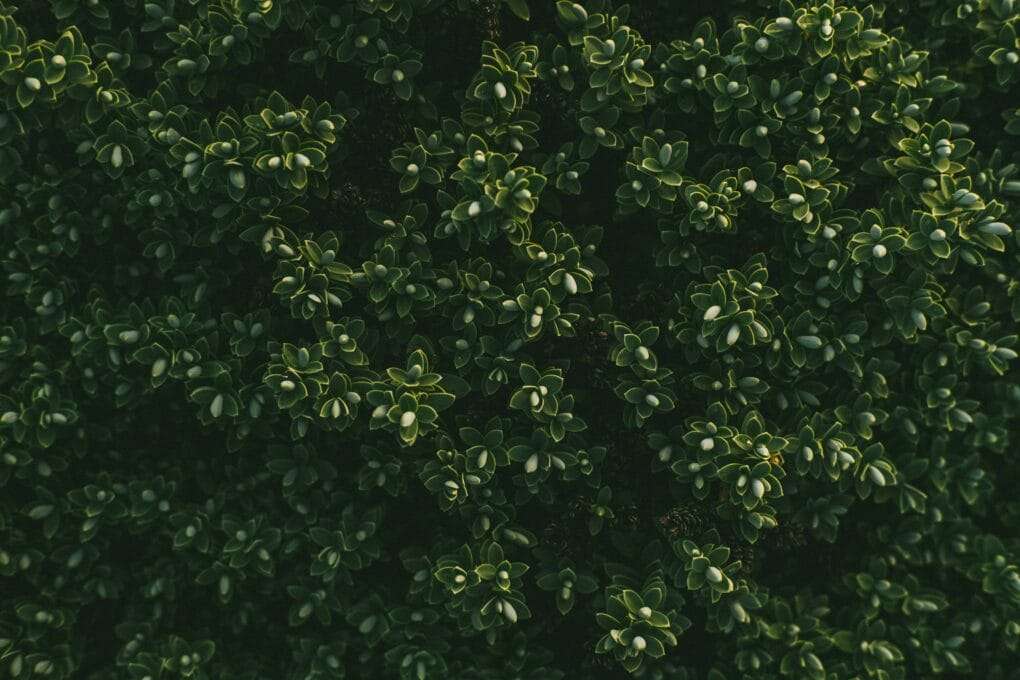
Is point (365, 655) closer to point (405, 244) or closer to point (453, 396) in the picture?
point (453, 396)

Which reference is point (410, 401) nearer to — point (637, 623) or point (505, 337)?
point (505, 337)

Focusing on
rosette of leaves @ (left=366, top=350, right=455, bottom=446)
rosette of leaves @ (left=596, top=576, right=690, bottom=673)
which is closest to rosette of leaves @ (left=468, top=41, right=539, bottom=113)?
rosette of leaves @ (left=366, top=350, right=455, bottom=446)

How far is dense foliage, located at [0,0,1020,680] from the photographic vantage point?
3.58m

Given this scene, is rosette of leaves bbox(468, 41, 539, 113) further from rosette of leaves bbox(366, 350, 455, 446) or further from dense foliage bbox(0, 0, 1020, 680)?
rosette of leaves bbox(366, 350, 455, 446)

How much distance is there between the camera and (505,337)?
3.71 metres

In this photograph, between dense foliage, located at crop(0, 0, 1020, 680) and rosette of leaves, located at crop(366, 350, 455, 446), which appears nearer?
rosette of leaves, located at crop(366, 350, 455, 446)

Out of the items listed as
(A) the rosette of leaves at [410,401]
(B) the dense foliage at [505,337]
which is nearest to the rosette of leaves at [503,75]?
(B) the dense foliage at [505,337]

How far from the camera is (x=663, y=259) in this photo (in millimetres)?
3812

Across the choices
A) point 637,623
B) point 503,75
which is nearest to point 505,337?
point 503,75

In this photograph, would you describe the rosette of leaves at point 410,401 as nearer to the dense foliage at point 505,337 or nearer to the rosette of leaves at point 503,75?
the dense foliage at point 505,337

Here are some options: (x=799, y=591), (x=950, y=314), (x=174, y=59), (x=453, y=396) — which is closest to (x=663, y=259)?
(x=453, y=396)

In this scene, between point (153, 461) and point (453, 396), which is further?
point (153, 461)

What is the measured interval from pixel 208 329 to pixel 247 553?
3.21 ft

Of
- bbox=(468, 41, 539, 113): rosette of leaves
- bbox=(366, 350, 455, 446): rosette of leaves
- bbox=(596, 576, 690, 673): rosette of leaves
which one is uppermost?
bbox=(468, 41, 539, 113): rosette of leaves
